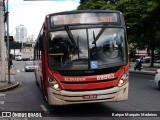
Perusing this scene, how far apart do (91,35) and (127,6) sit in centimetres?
2744

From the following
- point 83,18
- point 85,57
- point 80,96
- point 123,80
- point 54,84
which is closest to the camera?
point 80,96

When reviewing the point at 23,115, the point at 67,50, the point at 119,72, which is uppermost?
the point at 67,50

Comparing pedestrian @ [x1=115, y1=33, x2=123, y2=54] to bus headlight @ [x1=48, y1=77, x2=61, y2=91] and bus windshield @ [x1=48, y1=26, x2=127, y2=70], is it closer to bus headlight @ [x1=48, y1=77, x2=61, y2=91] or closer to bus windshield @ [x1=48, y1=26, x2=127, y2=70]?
bus windshield @ [x1=48, y1=26, x2=127, y2=70]

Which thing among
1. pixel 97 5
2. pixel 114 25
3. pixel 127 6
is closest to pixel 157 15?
pixel 127 6

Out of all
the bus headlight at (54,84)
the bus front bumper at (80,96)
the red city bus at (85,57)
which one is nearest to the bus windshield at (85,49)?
the red city bus at (85,57)

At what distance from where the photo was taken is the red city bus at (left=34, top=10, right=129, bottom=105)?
10438mm

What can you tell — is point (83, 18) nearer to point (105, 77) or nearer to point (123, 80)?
point (105, 77)

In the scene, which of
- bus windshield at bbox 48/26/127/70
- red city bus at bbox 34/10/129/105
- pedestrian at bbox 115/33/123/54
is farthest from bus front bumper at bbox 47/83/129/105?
pedestrian at bbox 115/33/123/54

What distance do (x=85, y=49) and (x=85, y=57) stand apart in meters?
0.24

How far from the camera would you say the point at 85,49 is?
10.7 meters

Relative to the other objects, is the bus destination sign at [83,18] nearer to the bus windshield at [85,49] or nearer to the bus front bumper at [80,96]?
the bus windshield at [85,49]

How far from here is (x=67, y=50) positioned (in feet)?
35.3

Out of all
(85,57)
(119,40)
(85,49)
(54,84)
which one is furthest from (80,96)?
(119,40)

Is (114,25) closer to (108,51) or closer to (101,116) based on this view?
(108,51)
